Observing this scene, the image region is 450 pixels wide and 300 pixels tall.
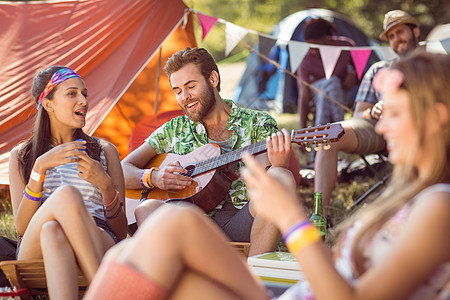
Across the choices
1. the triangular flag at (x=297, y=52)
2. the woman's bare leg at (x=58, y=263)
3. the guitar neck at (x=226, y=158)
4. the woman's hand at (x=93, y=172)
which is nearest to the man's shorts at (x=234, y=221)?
the guitar neck at (x=226, y=158)

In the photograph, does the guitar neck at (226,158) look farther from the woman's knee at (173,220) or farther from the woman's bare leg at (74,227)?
the woman's knee at (173,220)

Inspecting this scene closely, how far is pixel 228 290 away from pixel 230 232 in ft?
4.53

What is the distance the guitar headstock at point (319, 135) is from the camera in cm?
267

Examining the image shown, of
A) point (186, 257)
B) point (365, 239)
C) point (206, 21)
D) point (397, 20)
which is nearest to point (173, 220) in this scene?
point (186, 257)

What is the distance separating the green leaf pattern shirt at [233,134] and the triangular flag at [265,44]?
78.8 inches

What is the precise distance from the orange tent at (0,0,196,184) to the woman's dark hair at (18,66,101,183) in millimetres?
1328

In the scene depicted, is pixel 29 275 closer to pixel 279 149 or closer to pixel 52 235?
pixel 52 235

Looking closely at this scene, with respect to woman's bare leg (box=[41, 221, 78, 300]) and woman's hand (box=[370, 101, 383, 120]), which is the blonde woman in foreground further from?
woman's hand (box=[370, 101, 383, 120])

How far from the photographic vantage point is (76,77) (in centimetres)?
304

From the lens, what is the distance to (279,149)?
2.82m

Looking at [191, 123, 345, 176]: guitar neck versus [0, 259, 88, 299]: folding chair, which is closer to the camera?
[0, 259, 88, 299]: folding chair

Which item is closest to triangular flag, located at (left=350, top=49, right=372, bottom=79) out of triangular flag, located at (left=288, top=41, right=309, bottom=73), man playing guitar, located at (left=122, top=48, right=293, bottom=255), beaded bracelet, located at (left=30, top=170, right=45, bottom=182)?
triangular flag, located at (left=288, top=41, right=309, bottom=73)

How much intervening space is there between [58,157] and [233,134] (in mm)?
978

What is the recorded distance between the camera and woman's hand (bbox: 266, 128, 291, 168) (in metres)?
2.82
